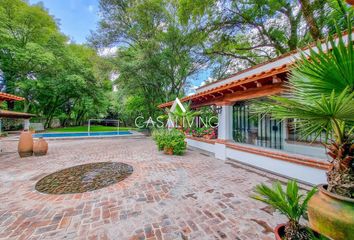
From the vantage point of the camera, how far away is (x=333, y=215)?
1456 mm

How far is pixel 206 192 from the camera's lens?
13.1 feet

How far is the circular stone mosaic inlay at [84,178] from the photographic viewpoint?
14.3ft

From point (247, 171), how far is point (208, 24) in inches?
360

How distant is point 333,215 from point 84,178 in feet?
18.6

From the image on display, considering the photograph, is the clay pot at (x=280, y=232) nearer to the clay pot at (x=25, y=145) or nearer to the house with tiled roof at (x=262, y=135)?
the house with tiled roof at (x=262, y=135)

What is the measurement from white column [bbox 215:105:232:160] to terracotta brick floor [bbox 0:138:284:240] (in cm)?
204

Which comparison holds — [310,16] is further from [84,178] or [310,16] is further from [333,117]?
[84,178]

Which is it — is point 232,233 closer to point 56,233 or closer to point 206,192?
point 206,192

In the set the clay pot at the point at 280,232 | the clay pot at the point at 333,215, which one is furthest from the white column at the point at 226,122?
the clay pot at the point at 333,215

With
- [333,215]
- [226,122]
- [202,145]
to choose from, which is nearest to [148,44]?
[202,145]

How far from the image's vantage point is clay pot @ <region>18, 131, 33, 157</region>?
25.1 feet

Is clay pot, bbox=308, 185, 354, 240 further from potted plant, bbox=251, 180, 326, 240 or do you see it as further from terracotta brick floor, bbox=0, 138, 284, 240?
terracotta brick floor, bbox=0, 138, 284, 240

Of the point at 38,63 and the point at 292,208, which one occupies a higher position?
the point at 38,63

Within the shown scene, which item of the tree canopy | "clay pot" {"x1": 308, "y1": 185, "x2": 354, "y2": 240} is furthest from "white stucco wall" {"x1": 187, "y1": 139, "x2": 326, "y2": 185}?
the tree canopy
